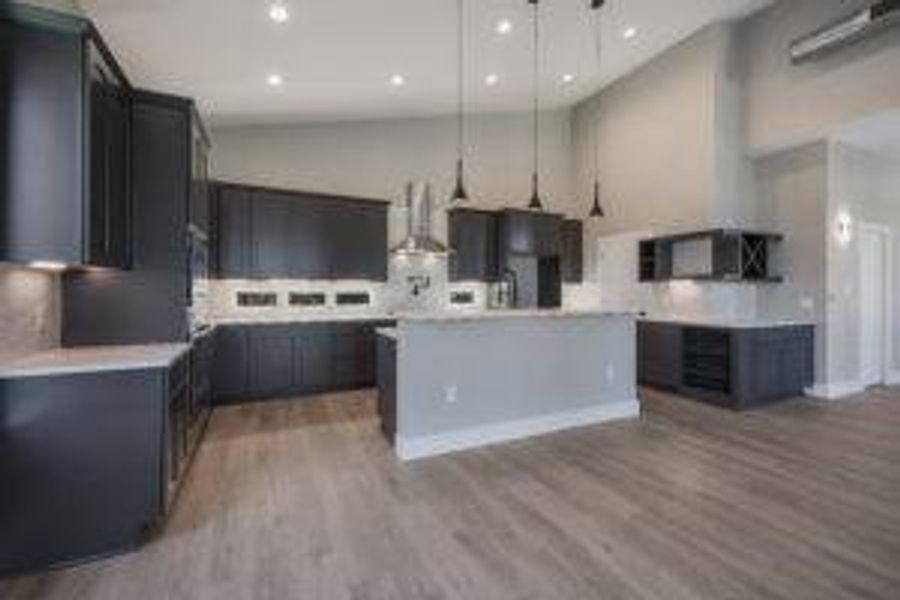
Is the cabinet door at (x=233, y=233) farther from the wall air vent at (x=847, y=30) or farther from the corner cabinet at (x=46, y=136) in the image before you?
the wall air vent at (x=847, y=30)

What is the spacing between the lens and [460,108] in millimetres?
7109

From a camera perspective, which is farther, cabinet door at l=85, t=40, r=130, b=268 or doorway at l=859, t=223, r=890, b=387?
doorway at l=859, t=223, r=890, b=387

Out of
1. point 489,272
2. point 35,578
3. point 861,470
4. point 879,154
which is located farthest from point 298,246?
point 879,154

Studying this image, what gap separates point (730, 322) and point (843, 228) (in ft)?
6.46

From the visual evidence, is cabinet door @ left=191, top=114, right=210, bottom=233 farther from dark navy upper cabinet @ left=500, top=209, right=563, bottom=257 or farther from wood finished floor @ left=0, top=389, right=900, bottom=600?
→ dark navy upper cabinet @ left=500, top=209, right=563, bottom=257

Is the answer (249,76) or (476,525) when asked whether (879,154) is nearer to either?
(476,525)

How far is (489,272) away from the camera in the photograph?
737cm

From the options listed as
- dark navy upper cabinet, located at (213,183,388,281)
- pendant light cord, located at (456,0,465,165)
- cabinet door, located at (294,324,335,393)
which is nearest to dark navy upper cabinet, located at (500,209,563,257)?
pendant light cord, located at (456,0,465,165)

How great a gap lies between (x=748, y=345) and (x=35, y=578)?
6.21 m

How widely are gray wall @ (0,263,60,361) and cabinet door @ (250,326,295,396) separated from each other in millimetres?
2523

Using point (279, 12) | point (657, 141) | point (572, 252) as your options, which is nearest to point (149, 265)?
point (279, 12)

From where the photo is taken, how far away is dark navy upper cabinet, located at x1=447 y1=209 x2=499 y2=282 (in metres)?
7.15

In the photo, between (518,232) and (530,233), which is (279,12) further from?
(530,233)

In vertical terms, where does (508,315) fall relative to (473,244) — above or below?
below
